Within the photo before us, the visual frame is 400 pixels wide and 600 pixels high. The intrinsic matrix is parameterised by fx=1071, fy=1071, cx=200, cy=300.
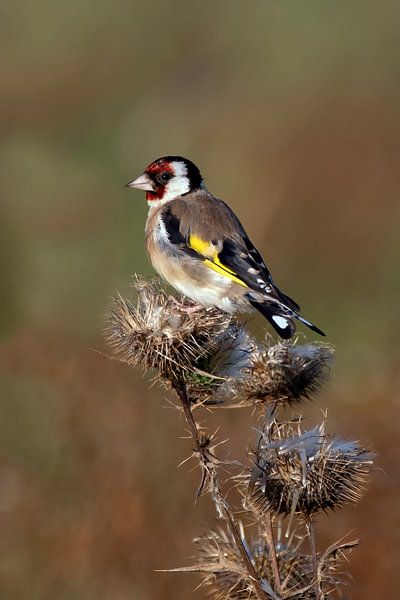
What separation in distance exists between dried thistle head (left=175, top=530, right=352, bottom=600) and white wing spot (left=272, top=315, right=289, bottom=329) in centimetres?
87

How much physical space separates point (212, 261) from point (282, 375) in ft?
2.94

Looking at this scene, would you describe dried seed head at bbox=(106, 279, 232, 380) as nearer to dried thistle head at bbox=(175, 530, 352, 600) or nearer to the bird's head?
dried thistle head at bbox=(175, 530, 352, 600)

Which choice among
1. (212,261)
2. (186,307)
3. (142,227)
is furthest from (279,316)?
(142,227)

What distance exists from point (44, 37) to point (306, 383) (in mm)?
9827

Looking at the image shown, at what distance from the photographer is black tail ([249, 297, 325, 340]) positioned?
3.86 m

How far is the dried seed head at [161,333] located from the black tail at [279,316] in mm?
471

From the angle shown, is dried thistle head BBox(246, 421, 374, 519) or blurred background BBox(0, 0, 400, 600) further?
blurred background BBox(0, 0, 400, 600)

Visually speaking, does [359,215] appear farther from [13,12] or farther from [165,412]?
[13,12]

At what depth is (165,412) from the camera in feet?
18.0

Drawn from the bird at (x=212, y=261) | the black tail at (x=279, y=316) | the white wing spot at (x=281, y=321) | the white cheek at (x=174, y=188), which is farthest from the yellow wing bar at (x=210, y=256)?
the white cheek at (x=174, y=188)

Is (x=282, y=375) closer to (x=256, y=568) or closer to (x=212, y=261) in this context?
(x=256, y=568)

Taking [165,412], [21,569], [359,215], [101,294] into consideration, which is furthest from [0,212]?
[21,569]

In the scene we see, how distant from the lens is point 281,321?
3977mm

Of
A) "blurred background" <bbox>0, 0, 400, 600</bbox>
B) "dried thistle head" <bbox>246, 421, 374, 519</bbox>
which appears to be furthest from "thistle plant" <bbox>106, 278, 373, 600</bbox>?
"blurred background" <bbox>0, 0, 400, 600</bbox>
